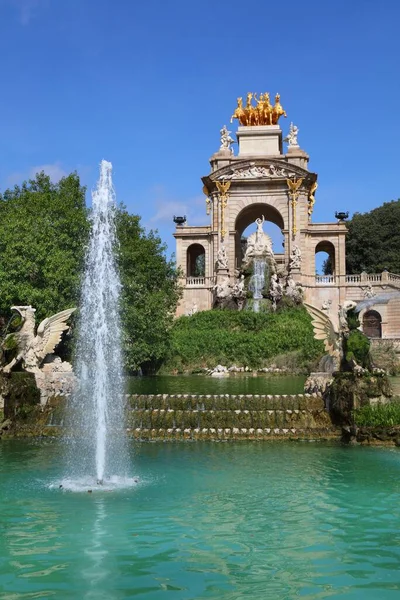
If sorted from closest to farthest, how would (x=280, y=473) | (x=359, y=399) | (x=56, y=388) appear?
(x=280, y=473), (x=359, y=399), (x=56, y=388)

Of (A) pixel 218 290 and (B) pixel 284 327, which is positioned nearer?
(B) pixel 284 327

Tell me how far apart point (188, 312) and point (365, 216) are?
22.9 m

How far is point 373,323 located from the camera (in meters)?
46.2

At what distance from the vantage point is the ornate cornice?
47.3 metres

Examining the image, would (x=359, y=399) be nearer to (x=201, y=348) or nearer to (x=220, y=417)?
(x=220, y=417)

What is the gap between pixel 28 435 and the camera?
14.9m

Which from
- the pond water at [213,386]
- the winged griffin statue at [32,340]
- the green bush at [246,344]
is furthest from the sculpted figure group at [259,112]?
the winged griffin statue at [32,340]

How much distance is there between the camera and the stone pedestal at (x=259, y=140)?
169 feet

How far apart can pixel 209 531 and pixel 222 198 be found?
4144cm

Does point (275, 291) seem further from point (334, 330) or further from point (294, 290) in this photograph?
point (334, 330)

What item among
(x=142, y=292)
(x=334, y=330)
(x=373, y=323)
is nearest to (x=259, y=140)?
(x=373, y=323)

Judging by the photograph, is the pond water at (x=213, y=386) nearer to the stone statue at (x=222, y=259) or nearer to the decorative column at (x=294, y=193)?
the stone statue at (x=222, y=259)

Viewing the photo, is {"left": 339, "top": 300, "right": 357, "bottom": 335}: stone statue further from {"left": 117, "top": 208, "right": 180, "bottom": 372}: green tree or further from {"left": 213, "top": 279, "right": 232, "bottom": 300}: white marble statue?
{"left": 213, "top": 279, "right": 232, "bottom": 300}: white marble statue

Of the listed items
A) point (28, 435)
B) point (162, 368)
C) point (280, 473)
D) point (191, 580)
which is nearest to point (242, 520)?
point (191, 580)
